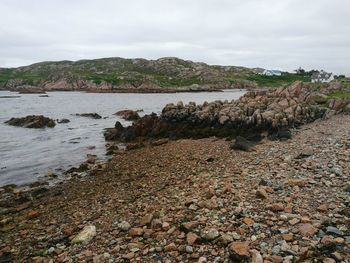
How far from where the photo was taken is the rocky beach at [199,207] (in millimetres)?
9102

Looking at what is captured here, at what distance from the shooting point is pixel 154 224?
11.0 metres

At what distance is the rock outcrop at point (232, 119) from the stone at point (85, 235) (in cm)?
1719

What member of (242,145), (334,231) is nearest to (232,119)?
(242,145)

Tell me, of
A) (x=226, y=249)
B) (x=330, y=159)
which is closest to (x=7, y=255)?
(x=226, y=249)

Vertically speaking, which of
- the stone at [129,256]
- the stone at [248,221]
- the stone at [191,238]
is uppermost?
the stone at [248,221]

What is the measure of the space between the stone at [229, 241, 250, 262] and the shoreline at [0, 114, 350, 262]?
0.03 m

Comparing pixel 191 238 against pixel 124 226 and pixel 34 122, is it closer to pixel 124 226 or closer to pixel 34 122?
pixel 124 226

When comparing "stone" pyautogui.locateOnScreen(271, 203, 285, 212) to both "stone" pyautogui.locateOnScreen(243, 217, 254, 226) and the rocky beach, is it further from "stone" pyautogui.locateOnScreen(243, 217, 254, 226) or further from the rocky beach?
"stone" pyautogui.locateOnScreen(243, 217, 254, 226)

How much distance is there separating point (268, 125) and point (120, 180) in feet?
51.4

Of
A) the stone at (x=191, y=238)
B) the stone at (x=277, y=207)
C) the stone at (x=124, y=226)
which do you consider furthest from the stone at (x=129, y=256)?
the stone at (x=277, y=207)

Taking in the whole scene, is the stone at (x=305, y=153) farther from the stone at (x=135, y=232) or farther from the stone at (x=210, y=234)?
the stone at (x=135, y=232)

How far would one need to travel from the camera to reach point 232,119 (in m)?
31.8

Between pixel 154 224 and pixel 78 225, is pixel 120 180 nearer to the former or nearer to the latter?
pixel 78 225

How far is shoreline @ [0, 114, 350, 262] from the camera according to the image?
916 centimetres
